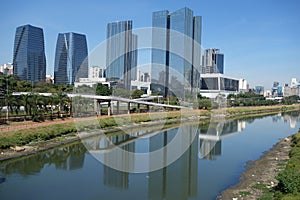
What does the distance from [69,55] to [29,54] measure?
7.40 metres

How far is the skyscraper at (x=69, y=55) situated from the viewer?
102 feet

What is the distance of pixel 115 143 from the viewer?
10586mm

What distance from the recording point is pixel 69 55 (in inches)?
1218

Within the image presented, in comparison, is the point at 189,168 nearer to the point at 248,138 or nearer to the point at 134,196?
the point at 134,196

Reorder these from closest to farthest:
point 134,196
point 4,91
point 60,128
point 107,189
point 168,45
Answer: point 134,196 < point 107,189 < point 60,128 < point 4,91 < point 168,45

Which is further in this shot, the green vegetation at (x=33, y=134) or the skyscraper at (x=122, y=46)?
the skyscraper at (x=122, y=46)

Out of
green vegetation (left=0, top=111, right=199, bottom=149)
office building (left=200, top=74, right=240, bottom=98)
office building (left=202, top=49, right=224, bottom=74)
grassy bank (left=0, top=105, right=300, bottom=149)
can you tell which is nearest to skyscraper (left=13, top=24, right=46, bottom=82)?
grassy bank (left=0, top=105, right=300, bottom=149)


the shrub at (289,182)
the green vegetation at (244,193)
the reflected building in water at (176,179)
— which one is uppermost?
the shrub at (289,182)

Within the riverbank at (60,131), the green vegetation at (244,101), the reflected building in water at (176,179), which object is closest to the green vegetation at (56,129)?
the riverbank at (60,131)

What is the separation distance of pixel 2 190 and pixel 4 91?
744 centimetres

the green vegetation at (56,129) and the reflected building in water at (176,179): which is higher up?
the green vegetation at (56,129)

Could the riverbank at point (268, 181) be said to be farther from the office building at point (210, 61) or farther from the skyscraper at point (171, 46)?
the office building at point (210, 61)

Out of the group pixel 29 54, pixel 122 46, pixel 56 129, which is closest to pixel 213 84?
pixel 29 54

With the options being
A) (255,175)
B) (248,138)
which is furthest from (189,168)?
(248,138)
